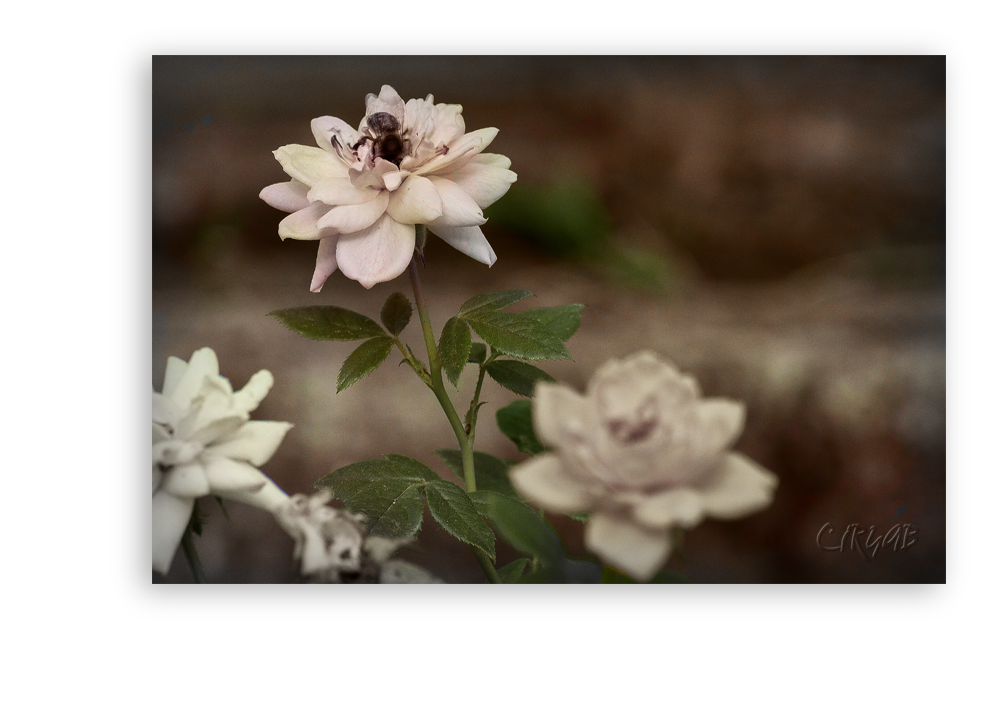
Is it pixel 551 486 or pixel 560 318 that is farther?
pixel 560 318

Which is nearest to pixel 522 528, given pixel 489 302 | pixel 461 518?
pixel 461 518

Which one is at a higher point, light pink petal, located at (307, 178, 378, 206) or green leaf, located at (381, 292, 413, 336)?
light pink petal, located at (307, 178, 378, 206)

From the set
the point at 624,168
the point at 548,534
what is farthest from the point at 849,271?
the point at 548,534

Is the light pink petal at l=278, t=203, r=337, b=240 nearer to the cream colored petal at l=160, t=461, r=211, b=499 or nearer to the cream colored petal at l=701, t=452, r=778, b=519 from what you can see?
the cream colored petal at l=160, t=461, r=211, b=499

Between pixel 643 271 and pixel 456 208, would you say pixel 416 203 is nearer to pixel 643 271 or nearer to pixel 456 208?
pixel 456 208

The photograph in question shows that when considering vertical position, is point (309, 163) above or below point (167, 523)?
above

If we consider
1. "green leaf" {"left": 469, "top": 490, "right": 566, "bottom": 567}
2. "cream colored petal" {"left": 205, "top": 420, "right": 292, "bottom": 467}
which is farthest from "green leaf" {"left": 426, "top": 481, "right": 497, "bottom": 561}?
"cream colored petal" {"left": 205, "top": 420, "right": 292, "bottom": 467}

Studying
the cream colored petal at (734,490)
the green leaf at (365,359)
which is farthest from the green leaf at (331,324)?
the cream colored petal at (734,490)
